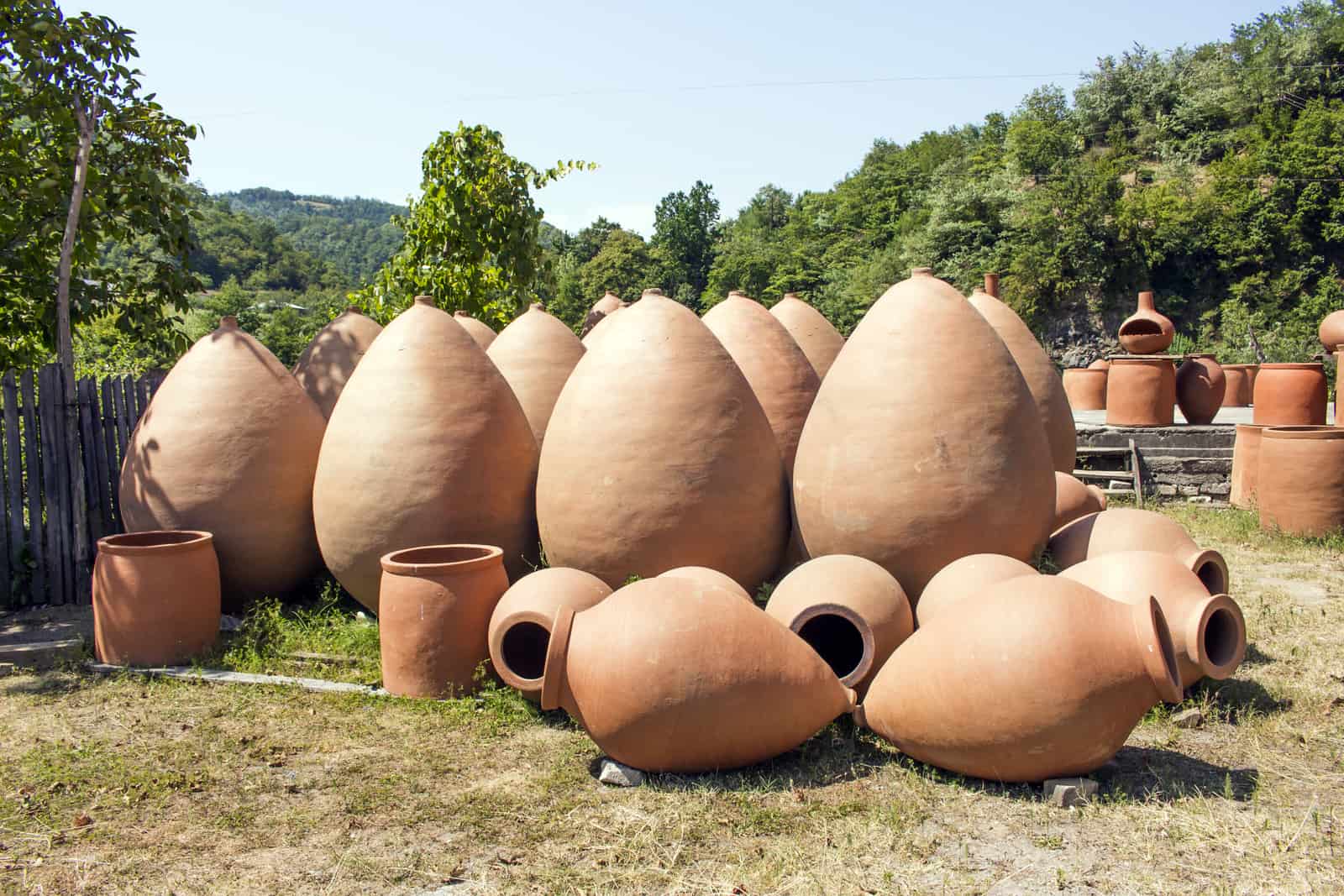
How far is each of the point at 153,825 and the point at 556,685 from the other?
1.60 metres

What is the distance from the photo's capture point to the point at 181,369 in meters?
6.72

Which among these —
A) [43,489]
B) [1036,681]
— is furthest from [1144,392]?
[43,489]

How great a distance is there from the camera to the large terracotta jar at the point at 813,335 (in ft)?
27.5

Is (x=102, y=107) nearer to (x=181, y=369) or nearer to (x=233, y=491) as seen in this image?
(x=181, y=369)

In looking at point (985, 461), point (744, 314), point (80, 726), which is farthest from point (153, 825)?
point (744, 314)

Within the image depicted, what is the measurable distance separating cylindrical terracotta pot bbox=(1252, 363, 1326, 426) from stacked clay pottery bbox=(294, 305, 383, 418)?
10.8 meters

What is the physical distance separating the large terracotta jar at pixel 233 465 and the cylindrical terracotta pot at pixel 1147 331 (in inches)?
483

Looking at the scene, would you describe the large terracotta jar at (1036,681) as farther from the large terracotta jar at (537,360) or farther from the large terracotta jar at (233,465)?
the large terracotta jar at (233,465)

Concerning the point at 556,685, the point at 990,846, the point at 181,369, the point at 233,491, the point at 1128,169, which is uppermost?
the point at 1128,169

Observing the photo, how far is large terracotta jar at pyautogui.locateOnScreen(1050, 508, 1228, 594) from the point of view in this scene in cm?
537

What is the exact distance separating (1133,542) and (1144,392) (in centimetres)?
846

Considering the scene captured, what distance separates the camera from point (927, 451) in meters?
5.30

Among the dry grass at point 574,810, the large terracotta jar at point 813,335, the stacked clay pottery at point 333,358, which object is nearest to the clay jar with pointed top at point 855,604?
the dry grass at point 574,810

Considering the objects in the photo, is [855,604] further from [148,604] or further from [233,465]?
[233,465]
